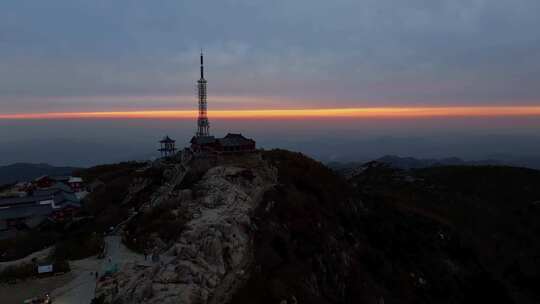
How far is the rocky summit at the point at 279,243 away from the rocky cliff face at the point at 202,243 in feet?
0.37

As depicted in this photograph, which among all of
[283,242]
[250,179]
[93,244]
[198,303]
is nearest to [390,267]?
[283,242]

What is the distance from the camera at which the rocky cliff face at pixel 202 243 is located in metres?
25.6

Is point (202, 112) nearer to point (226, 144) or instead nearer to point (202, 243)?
point (226, 144)

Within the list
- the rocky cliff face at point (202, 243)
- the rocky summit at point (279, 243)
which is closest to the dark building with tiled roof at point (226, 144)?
the rocky summit at point (279, 243)

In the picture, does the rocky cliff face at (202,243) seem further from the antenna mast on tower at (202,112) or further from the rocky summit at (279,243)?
the antenna mast on tower at (202,112)

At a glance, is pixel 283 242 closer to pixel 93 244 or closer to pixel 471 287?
pixel 93 244

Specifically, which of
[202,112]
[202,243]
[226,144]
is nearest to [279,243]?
[202,243]

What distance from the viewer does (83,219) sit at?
45.4 meters

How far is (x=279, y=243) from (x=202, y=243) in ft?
30.1

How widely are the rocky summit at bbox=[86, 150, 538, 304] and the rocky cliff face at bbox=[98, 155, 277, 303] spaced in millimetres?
112

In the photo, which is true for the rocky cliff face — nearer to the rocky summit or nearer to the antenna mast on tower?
the rocky summit

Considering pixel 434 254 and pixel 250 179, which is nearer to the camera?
pixel 250 179

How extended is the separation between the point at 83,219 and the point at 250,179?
76.4 feet

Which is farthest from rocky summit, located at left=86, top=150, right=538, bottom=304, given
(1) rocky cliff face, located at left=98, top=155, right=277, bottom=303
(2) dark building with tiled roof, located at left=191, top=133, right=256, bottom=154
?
(2) dark building with tiled roof, located at left=191, top=133, right=256, bottom=154
